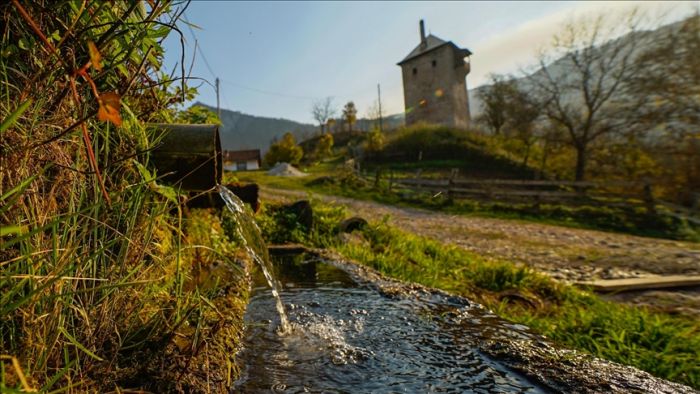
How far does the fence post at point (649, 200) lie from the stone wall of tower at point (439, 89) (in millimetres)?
28869

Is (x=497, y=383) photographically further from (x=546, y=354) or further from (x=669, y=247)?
(x=669, y=247)

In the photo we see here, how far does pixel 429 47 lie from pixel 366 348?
4724cm

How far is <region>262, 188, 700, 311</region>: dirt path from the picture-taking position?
17.6ft

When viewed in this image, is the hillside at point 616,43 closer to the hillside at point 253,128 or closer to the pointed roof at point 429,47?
Answer: the pointed roof at point 429,47

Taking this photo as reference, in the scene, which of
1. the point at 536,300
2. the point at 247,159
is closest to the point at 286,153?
the point at 247,159

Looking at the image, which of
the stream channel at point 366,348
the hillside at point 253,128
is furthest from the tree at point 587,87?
the hillside at point 253,128

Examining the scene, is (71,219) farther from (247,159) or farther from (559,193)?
(247,159)

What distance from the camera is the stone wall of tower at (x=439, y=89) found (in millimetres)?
41219

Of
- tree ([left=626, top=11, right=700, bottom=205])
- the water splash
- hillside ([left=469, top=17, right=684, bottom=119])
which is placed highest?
hillside ([left=469, top=17, right=684, bottom=119])

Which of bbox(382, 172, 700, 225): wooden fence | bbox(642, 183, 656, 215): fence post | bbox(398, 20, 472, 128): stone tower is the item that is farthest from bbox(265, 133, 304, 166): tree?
bbox(642, 183, 656, 215): fence post

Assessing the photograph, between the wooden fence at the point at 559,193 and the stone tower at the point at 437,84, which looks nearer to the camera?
the wooden fence at the point at 559,193

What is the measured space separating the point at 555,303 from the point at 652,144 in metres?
14.8

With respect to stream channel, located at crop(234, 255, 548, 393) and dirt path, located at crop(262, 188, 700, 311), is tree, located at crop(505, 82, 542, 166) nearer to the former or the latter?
dirt path, located at crop(262, 188, 700, 311)

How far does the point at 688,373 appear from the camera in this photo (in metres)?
2.14
